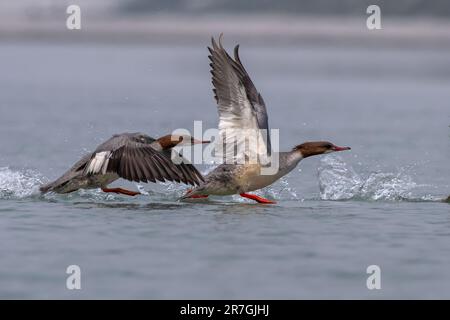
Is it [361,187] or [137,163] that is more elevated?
[137,163]

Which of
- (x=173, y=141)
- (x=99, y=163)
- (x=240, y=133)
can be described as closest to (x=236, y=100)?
(x=240, y=133)

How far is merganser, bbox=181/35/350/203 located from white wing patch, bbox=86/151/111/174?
1000 millimetres

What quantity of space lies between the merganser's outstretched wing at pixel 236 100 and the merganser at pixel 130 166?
616mm

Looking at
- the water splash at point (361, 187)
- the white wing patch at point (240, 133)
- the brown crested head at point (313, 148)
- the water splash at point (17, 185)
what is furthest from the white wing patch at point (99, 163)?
the water splash at point (361, 187)

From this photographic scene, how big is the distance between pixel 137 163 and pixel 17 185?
1.94 metres

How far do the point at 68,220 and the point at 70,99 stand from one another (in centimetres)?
2708

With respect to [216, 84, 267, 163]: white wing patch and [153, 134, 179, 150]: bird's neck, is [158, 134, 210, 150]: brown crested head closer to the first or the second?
[153, 134, 179, 150]: bird's neck

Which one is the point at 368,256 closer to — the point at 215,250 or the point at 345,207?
the point at 215,250

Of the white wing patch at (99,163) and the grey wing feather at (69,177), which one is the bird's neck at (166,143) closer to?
the white wing patch at (99,163)

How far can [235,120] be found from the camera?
11.8 m

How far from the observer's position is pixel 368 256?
9414 mm

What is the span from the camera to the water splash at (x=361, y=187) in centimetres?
1308

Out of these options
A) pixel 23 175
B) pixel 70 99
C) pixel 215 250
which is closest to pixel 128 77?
pixel 70 99

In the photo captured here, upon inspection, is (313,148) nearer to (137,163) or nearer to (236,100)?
(236,100)
